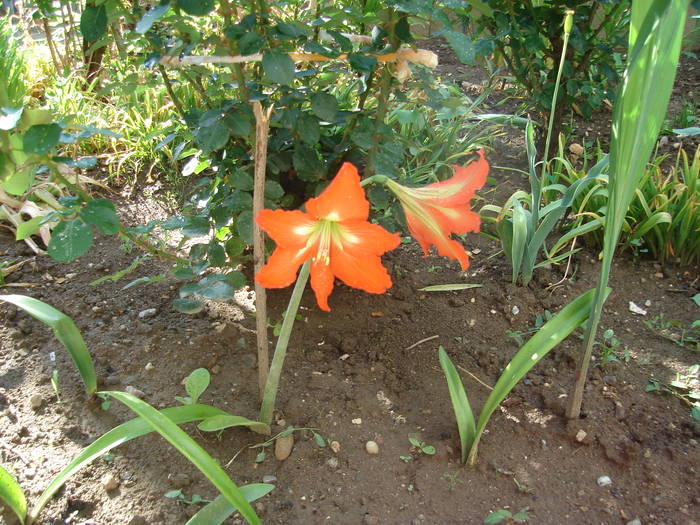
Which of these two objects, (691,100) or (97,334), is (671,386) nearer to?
(97,334)

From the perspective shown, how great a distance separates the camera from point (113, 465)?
4.93 ft

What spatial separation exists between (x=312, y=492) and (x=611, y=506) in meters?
0.70

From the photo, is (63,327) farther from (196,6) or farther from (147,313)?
(196,6)

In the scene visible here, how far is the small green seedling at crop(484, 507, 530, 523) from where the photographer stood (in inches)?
54.3

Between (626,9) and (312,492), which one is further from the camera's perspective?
(626,9)

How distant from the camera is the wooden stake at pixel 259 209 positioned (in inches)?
53.5

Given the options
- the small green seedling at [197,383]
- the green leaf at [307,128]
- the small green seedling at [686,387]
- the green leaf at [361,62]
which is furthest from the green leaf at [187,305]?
the small green seedling at [686,387]

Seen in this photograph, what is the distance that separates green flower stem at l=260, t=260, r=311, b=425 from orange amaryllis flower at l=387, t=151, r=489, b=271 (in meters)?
0.24

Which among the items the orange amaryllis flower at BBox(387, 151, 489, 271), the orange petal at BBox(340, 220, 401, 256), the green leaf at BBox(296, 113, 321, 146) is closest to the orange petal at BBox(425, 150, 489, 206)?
the orange amaryllis flower at BBox(387, 151, 489, 271)

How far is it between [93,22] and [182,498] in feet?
3.57

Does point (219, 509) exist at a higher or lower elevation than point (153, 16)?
lower

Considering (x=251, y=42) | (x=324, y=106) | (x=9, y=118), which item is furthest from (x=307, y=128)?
(x=9, y=118)

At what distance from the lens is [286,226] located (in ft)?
3.57

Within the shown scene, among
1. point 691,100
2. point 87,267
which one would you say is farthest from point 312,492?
point 691,100
